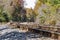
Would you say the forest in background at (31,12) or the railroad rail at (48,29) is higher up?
the forest in background at (31,12)

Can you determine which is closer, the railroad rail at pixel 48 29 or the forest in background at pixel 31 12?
the railroad rail at pixel 48 29

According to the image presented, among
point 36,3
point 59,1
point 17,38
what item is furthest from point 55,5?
point 17,38

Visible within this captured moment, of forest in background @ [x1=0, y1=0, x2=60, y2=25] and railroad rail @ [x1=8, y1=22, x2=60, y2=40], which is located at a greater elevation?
forest in background @ [x1=0, y1=0, x2=60, y2=25]

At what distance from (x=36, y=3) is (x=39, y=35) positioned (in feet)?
16.8

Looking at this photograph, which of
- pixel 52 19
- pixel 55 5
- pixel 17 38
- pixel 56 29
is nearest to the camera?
pixel 17 38

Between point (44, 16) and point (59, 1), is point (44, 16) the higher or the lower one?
the lower one

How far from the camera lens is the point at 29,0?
46.1 feet

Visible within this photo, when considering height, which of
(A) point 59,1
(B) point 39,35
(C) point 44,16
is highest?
(A) point 59,1

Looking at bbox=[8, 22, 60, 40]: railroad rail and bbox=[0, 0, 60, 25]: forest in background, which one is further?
bbox=[0, 0, 60, 25]: forest in background

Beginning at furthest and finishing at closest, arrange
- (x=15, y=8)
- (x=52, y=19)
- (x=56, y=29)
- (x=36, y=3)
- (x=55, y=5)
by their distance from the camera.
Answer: (x=15, y=8) → (x=36, y=3) → (x=55, y=5) → (x=52, y=19) → (x=56, y=29)

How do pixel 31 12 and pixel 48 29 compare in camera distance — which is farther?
pixel 31 12

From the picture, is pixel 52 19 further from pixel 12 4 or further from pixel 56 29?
pixel 12 4

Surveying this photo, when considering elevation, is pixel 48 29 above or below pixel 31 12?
below

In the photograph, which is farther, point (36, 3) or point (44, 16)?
point (36, 3)
